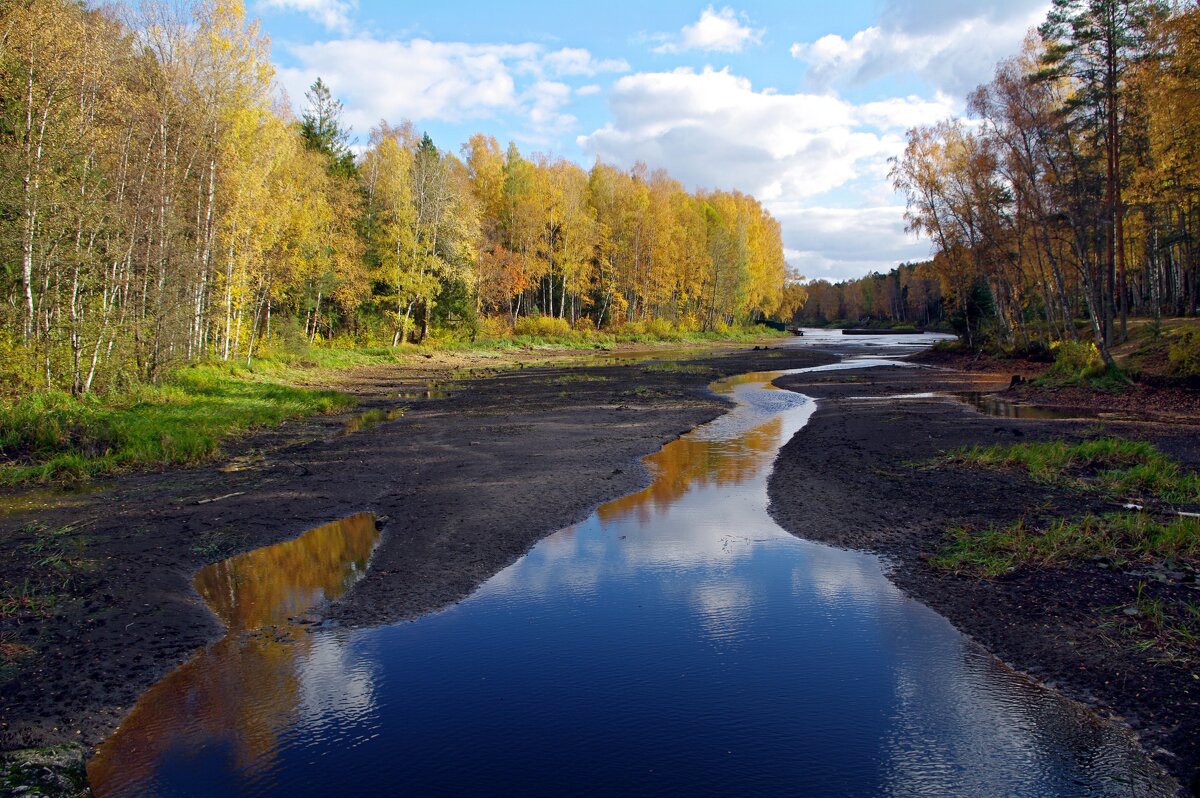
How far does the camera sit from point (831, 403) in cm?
2481

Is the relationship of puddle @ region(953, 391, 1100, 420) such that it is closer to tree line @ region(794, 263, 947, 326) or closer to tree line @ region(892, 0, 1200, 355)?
tree line @ region(892, 0, 1200, 355)

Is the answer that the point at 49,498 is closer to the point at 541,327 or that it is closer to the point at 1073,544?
the point at 1073,544

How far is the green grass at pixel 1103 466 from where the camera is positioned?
34.6ft

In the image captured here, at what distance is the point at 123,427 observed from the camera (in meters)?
14.3

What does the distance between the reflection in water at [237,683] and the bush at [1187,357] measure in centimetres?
2346

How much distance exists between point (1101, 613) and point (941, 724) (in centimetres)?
269

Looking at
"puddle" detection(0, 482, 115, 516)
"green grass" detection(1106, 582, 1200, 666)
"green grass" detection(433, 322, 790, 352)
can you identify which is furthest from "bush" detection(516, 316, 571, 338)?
"green grass" detection(1106, 582, 1200, 666)

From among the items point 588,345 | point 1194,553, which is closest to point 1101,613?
point 1194,553

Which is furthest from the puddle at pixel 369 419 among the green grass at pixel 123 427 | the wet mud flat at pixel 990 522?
the wet mud flat at pixel 990 522

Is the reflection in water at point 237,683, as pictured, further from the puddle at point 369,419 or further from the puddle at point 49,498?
the puddle at point 369,419

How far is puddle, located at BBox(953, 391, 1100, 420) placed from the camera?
770 inches

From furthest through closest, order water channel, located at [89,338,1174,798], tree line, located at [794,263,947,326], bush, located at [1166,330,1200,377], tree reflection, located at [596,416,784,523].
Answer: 1. tree line, located at [794,263,947,326]
2. bush, located at [1166,330,1200,377]
3. tree reflection, located at [596,416,784,523]
4. water channel, located at [89,338,1174,798]

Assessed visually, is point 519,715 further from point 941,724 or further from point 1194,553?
point 1194,553

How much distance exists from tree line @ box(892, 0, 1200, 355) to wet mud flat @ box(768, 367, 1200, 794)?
35.5 feet
